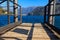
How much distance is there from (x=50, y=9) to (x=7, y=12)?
2.89 metres

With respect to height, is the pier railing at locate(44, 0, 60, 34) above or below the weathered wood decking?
above

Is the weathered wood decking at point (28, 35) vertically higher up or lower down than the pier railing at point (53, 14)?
lower down

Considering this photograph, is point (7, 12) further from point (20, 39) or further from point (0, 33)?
point (20, 39)

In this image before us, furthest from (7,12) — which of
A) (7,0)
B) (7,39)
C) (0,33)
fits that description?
(7,39)

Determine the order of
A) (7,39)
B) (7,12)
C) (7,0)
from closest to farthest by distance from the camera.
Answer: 1. (7,39)
2. (7,0)
3. (7,12)

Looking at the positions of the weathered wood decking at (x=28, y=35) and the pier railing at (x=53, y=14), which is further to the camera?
the pier railing at (x=53, y=14)

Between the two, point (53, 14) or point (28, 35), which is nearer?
point (28, 35)

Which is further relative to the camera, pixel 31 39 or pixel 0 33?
pixel 0 33

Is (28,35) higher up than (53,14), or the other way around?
(53,14)

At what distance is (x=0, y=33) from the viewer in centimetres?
467

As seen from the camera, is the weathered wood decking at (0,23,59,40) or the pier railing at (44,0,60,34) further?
the pier railing at (44,0,60,34)

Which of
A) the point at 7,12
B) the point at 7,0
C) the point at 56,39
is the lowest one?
the point at 56,39

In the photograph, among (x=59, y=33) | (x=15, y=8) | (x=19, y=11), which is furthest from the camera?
(x=19, y=11)

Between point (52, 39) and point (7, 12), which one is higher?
point (7, 12)
